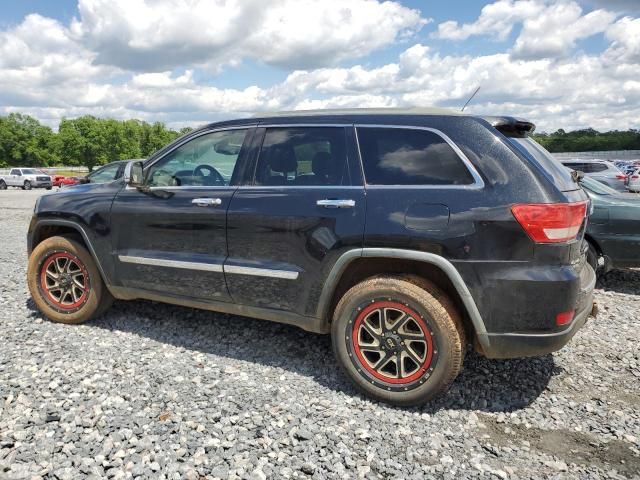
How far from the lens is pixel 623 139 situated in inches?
3270

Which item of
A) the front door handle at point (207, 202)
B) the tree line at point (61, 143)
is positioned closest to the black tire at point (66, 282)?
the front door handle at point (207, 202)

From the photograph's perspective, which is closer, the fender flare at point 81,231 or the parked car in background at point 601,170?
the fender flare at point 81,231

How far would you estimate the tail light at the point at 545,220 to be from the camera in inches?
107

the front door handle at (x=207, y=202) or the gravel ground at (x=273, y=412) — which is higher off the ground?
the front door handle at (x=207, y=202)

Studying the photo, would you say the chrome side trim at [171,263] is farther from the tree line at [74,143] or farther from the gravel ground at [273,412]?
the tree line at [74,143]

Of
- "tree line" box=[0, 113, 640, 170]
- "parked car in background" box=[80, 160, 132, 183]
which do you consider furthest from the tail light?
"tree line" box=[0, 113, 640, 170]

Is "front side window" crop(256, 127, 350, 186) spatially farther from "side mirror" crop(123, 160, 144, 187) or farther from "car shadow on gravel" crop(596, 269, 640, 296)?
"car shadow on gravel" crop(596, 269, 640, 296)

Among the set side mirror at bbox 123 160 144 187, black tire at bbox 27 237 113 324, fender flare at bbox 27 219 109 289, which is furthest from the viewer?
black tire at bbox 27 237 113 324

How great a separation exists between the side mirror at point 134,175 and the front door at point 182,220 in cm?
6

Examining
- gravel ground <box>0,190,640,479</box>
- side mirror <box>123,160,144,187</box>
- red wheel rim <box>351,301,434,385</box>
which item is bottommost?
gravel ground <box>0,190,640,479</box>

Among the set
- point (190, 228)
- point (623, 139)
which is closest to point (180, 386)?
point (190, 228)

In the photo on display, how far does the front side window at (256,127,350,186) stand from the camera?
3.33 m

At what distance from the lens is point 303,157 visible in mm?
3490

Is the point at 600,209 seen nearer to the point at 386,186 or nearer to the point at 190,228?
the point at 386,186
